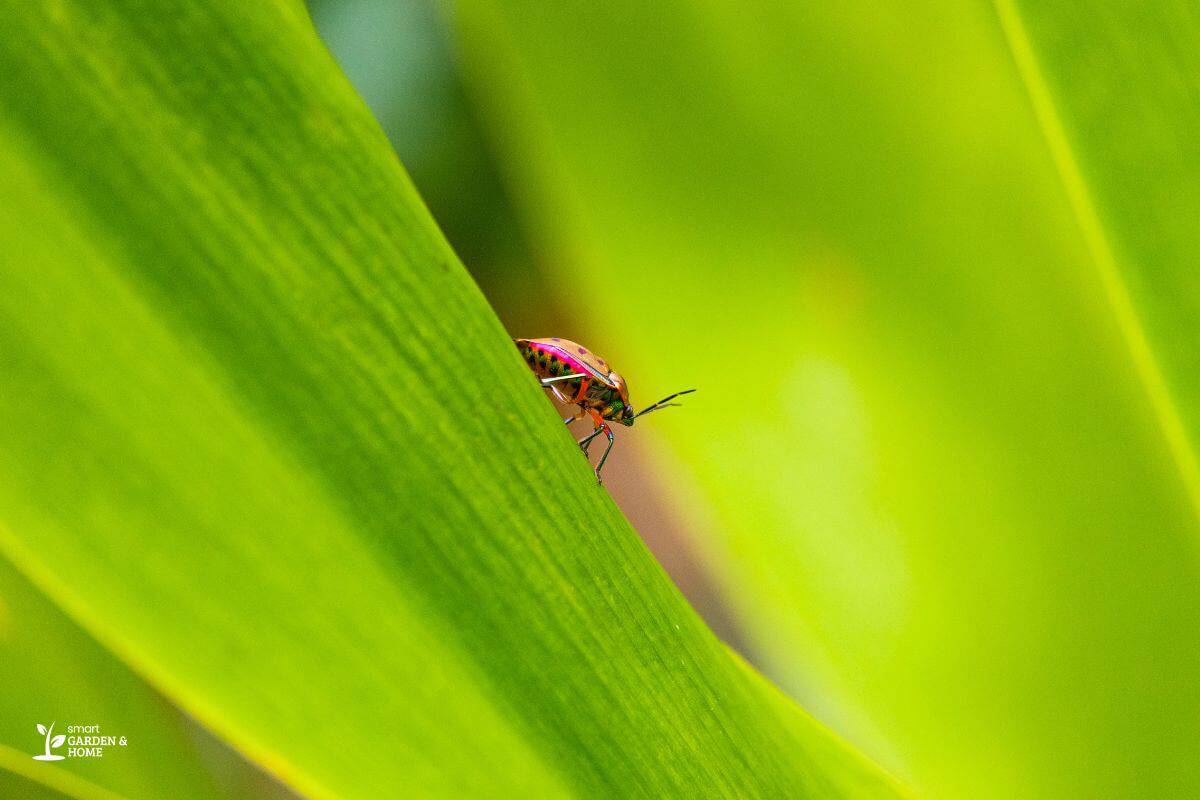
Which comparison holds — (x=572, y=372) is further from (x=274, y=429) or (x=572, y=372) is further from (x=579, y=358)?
(x=274, y=429)

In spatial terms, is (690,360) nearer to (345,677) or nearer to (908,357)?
(908,357)

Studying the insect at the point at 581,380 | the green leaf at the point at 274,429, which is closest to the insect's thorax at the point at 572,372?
the insect at the point at 581,380

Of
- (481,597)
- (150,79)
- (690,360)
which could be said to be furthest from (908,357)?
(150,79)

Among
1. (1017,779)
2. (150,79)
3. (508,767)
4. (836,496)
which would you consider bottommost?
(1017,779)

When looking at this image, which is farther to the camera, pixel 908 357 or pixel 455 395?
pixel 908 357

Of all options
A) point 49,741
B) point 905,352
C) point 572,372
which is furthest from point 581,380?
point 49,741

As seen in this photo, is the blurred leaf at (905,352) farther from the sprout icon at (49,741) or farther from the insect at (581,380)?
the sprout icon at (49,741)
